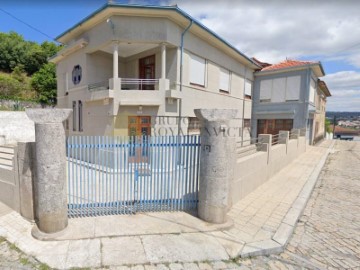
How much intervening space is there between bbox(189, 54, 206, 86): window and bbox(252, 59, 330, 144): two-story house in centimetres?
851

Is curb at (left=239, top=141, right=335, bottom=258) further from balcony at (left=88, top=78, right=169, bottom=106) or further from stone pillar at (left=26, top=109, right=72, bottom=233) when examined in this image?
balcony at (left=88, top=78, right=169, bottom=106)

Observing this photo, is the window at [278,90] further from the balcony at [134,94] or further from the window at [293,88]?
→ the balcony at [134,94]

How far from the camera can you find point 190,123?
37.4ft

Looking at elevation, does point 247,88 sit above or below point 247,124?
above

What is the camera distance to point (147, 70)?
11.2 metres

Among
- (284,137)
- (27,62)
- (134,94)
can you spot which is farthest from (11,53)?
(284,137)

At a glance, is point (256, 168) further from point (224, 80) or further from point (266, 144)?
point (224, 80)

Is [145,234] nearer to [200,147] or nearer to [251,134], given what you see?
[200,147]

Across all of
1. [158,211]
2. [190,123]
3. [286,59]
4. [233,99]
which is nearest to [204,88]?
[190,123]

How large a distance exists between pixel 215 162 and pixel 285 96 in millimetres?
15448

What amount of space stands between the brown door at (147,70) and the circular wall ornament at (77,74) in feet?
12.2

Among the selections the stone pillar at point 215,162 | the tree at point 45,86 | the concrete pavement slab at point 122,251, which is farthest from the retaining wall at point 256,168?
the tree at point 45,86

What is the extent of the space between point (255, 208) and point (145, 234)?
2.88m

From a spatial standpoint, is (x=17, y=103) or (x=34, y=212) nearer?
(x=34, y=212)
